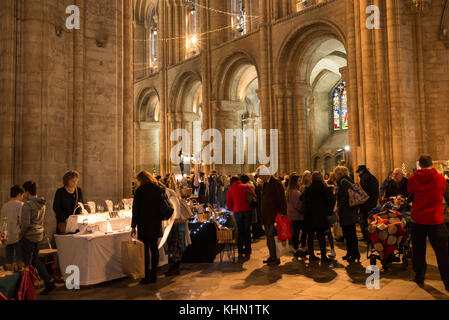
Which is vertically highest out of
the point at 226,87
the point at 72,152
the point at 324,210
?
the point at 226,87

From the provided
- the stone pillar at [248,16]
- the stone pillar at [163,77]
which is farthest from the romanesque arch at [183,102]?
the stone pillar at [248,16]

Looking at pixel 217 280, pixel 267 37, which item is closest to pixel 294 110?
pixel 267 37

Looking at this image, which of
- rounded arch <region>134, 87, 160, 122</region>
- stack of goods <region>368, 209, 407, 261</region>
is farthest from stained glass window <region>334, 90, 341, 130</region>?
stack of goods <region>368, 209, 407, 261</region>

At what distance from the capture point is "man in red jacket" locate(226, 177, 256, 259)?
23.2 ft

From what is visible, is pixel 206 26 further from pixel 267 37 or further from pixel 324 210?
pixel 324 210

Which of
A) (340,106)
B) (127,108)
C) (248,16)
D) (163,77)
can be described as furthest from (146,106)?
(127,108)

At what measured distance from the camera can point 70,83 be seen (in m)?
8.12

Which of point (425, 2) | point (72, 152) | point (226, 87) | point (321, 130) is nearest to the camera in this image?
point (72, 152)

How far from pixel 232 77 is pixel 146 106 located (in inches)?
382

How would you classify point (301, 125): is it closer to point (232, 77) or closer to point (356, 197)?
point (232, 77)

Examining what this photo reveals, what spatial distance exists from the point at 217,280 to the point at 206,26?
18241 millimetres

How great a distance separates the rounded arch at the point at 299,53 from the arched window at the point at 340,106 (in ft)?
21.3

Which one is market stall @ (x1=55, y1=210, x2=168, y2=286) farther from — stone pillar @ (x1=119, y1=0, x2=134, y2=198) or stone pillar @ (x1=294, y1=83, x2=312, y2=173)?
stone pillar @ (x1=294, y1=83, x2=312, y2=173)

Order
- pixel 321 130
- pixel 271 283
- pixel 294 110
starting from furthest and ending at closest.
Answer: pixel 321 130 < pixel 294 110 < pixel 271 283
